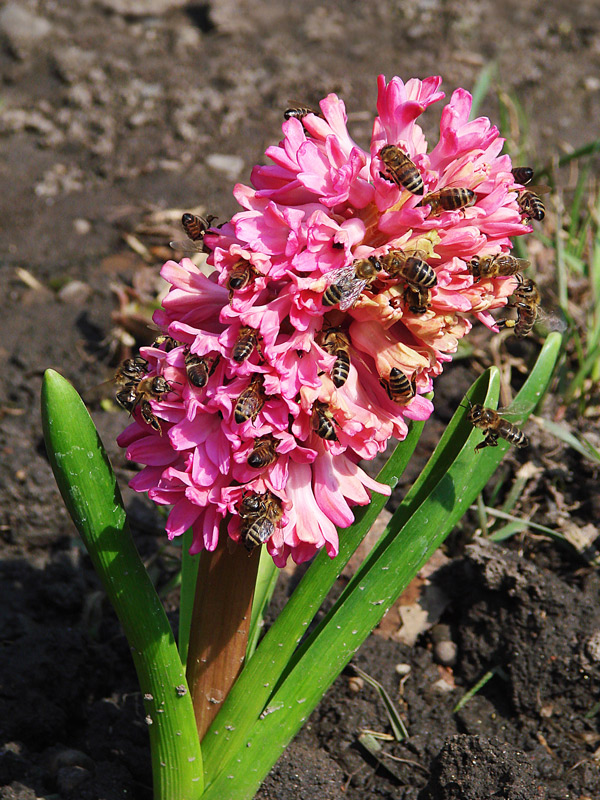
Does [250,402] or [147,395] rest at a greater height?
[250,402]

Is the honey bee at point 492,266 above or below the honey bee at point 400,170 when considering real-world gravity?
below

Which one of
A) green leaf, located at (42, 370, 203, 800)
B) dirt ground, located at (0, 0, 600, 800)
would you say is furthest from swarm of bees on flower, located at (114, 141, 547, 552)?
A: dirt ground, located at (0, 0, 600, 800)

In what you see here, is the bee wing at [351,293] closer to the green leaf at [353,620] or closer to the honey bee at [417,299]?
the honey bee at [417,299]

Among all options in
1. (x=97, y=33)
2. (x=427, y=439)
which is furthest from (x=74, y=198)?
(x=427, y=439)

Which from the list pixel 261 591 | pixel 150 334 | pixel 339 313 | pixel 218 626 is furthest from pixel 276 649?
pixel 150 334

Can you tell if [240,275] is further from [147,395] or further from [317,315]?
[147,395]

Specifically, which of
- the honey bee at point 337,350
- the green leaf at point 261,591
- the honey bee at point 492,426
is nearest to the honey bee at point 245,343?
the honey bee at point 337,350
